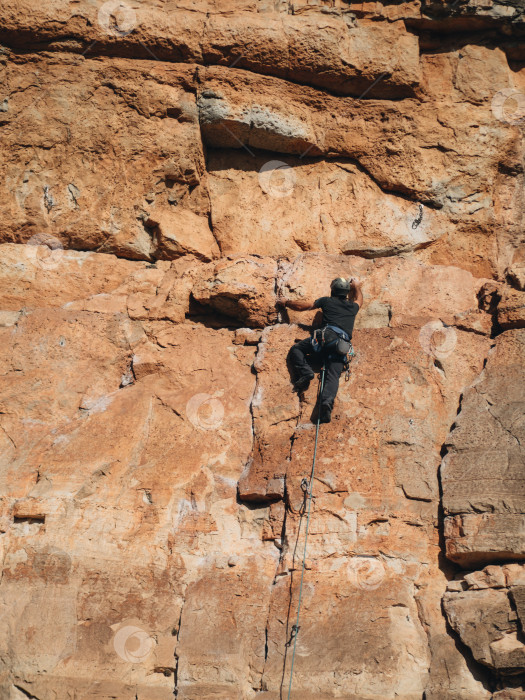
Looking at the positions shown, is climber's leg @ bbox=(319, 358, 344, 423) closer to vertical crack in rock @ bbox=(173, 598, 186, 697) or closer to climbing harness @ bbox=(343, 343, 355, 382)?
climbing harness @ bbox=(343, 343, 355, 382)

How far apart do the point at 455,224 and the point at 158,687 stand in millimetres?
6659

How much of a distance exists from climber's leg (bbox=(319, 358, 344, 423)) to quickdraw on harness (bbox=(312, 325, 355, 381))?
0.23 feet

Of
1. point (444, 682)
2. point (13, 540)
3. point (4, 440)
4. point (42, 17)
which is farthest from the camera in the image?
point (42, 17)

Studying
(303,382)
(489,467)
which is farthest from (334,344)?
(489,467)

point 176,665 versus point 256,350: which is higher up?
point 256,350

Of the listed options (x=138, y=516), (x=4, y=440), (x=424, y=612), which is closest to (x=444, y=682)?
(x=424, y=612)

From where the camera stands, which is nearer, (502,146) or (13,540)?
(13,540)

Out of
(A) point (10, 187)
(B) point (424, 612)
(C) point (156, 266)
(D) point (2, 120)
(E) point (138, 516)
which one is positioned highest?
(D) point (2, 120)

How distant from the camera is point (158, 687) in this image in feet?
24.8

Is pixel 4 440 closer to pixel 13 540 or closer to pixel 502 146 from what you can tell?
pixel 13 540

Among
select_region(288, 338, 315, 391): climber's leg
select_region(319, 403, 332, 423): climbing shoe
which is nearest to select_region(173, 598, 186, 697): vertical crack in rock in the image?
select_region(319, 403, 332, 423): climbing shoe

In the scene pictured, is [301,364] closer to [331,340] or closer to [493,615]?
[331,340]

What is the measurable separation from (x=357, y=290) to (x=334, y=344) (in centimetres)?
112

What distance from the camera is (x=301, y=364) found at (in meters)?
8.88
